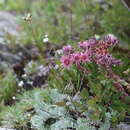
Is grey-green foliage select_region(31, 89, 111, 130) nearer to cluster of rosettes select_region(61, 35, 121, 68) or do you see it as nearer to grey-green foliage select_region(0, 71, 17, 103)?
cluster of rosettes select_region(61, 35, 121, 68)

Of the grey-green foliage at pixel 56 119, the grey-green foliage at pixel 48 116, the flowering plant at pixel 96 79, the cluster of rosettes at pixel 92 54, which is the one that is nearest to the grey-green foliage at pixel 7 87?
the grey-green foliage at pixel 48 116

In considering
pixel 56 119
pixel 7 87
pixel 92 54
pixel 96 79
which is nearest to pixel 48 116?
pixel 56 119

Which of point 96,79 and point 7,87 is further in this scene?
point 7,87

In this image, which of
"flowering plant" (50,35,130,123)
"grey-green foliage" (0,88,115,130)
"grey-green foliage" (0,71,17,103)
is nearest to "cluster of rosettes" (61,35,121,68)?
"flowering plant" (50,35,130,123)

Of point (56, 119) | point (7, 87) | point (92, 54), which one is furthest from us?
point (7, 87)

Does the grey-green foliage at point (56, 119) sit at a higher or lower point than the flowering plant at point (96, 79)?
lower

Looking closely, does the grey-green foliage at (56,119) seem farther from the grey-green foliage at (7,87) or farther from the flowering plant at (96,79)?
the grey-green foliage at (7,87)

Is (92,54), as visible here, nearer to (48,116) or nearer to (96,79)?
(96,79)

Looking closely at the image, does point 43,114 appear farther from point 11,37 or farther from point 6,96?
point 11,37

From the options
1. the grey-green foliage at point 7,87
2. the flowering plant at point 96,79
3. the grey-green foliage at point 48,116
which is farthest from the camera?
the grey-green foliage at point 7,87
